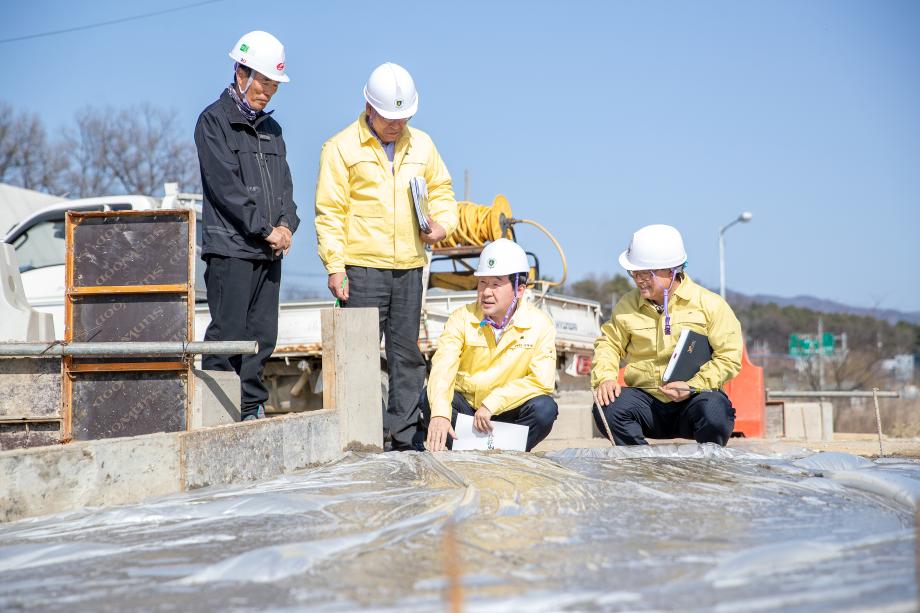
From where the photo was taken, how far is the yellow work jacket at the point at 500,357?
19.2ft

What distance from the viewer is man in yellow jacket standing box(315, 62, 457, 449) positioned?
20.3 ft

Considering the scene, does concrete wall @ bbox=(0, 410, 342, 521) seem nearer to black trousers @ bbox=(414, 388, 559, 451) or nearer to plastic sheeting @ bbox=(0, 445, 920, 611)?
plastic sheeting @ bbox=(0, 445, 920, 611)

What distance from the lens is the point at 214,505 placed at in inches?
159

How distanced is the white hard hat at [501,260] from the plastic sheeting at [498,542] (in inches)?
52.6

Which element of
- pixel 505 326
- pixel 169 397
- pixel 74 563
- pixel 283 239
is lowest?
pixel 74 563

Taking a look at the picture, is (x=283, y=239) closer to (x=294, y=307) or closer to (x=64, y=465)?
(x=64, y=465)

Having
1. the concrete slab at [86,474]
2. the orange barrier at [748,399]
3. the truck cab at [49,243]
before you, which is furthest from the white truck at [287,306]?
the concrete slab at [86,474]

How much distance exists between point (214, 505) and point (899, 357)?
5899cm

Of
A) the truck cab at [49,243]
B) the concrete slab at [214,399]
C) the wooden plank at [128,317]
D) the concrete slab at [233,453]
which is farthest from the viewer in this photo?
the truck cab at [49,243]

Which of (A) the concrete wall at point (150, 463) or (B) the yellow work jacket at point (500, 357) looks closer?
(A) the concrete wall at point (150, 463)

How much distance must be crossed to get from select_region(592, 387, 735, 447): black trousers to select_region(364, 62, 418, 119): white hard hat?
2.16m

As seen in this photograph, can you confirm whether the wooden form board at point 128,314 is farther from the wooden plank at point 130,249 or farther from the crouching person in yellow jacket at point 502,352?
the crouching person in yellow jacket at point 502,352

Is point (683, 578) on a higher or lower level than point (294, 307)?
lower

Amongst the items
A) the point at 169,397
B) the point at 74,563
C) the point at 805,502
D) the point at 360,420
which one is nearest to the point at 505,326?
the point at 360,420
